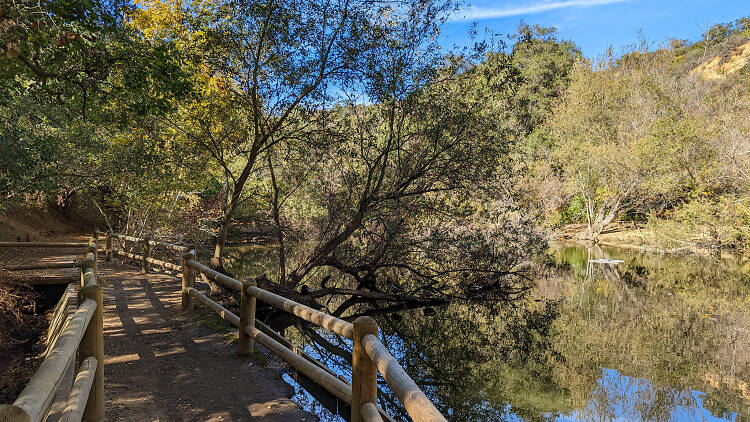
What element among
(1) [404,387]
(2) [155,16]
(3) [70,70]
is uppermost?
(2) [155,16]

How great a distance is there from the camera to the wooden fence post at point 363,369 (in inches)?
112

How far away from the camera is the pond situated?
6387mm

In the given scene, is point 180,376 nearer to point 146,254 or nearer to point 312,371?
point 312,371

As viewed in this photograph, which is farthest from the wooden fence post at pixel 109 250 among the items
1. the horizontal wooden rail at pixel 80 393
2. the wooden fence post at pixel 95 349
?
the horizontal wooden rail at pixel 80 393

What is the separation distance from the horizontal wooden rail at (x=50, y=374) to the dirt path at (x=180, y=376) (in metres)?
1.47

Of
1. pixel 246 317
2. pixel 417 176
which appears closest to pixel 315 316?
pixel 246 317

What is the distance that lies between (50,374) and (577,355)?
8607 millimetres

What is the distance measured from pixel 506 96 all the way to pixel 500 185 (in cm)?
195

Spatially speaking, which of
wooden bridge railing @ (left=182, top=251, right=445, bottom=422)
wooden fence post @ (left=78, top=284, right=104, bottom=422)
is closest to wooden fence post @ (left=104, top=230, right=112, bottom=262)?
wooden bridge railing @ (left=182, top=251, right=445, bottom=422)

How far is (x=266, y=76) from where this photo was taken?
862cm

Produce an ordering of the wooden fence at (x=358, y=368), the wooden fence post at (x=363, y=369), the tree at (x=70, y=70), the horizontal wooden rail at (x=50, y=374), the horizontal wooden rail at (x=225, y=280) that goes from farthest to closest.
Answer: the horizontal wooden rail at (x=225, y=280) → the tree at (x=70, y=70) → the wooden fence post at (x=363, y=369) → the wooden fence at (x=358, y=368) → the horizontal wooden rail at (x=50, y=374)

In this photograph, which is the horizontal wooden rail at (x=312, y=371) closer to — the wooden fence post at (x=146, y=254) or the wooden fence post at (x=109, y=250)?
the wooden fence post at (x=146, y=254)

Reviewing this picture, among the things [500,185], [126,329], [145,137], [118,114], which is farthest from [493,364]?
[145,137]

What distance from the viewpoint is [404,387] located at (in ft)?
6.64
